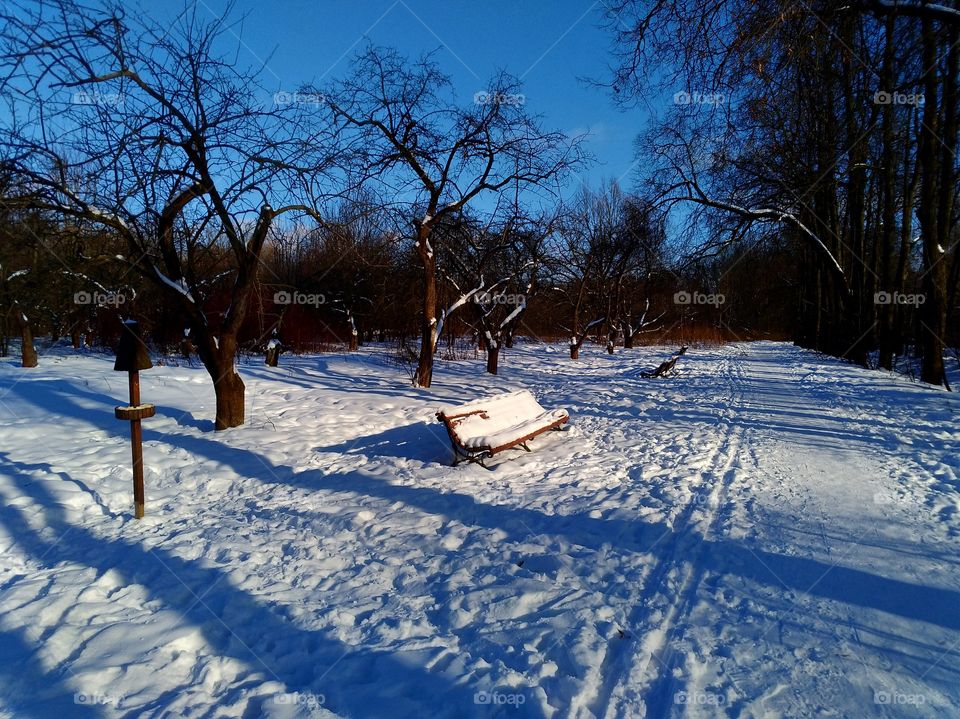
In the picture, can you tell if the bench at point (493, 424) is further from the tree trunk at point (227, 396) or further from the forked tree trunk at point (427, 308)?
the forked tree trunk at point (427, 308)

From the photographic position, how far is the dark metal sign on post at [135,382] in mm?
5160

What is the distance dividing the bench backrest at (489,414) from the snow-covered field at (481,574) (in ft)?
1.53

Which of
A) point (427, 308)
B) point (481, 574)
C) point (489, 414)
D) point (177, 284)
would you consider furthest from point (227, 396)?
point (481, 574)

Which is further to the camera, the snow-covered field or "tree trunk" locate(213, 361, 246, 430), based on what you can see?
"tree trunk" locate(213, 361, 246, 430)

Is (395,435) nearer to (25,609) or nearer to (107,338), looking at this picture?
(25,609)

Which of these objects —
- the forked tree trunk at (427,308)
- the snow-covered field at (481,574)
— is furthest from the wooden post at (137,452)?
the forked tree trunk at (427,308)

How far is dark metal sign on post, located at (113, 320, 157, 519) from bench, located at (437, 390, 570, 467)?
10.4ft

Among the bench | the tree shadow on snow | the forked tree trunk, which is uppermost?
the forked tree trunk

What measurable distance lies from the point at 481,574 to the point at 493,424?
11.5 ft

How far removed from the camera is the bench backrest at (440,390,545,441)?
22.8 ft

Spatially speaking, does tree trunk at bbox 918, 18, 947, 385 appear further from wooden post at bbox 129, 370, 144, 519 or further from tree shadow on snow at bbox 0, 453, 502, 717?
wooden post at bbox 129, 370, 144, 519

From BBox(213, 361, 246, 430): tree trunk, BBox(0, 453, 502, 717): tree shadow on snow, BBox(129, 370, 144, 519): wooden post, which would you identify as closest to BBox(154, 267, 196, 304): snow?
BBox(213, 361, 246, 430): tree trunk

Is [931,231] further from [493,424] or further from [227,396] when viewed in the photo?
[227,396]

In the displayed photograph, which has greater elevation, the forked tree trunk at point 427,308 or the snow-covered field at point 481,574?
the forked tree trunk at point 427,308
